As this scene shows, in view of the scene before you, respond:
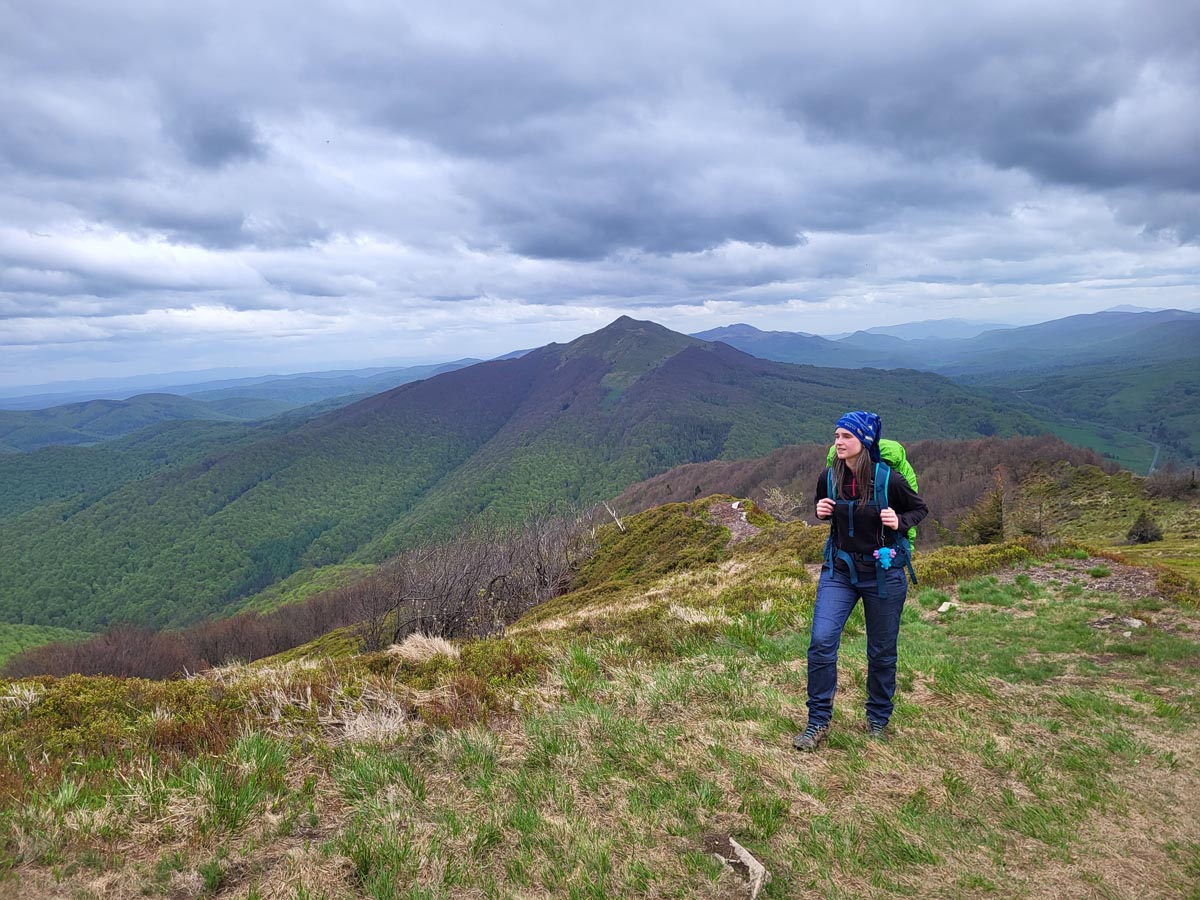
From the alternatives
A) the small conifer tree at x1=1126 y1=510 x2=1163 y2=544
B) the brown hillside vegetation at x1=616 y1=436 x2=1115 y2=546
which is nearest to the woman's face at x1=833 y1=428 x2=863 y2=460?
the small conifer tree at x1=1126 y1=510 x2=1163 y2=544

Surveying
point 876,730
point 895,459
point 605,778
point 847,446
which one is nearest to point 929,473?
point 895,459

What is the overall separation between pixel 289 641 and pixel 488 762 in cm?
10056

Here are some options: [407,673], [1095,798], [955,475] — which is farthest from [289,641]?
[955,475]

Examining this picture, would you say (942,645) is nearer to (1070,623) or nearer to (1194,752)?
(1070,623)

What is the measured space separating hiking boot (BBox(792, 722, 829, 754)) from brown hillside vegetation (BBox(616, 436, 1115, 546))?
221 feet

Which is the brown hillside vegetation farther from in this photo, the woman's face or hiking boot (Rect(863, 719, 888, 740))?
the woman's face

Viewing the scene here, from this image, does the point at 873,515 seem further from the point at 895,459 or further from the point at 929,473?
the point at 929,473

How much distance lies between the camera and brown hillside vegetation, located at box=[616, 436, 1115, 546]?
92.4 metres

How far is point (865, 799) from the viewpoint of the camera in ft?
14.5

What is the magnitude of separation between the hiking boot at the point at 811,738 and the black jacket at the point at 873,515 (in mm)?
1715

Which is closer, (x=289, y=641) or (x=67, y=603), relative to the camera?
(x=289, y=641)

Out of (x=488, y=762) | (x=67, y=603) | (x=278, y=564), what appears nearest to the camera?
(x=488, y=762)

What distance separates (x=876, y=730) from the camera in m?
5.47

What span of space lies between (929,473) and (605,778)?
437 ft
